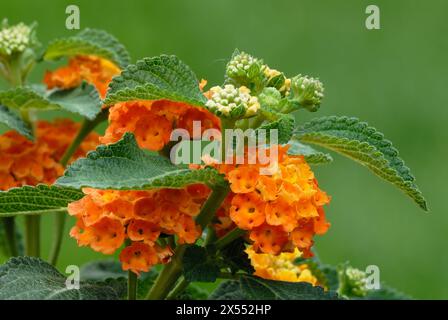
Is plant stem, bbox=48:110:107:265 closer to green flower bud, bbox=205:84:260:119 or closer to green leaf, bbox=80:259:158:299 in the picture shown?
green leaf, bbox=80:259:158:299

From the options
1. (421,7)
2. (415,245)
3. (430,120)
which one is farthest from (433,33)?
(415,245)

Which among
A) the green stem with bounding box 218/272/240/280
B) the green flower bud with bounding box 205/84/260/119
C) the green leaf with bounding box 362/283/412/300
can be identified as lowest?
the green leaf with bounding box 362/283/412/300

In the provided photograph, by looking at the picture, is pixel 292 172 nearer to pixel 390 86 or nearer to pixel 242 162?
pixel 242 162

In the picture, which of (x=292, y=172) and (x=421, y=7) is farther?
(x=421, y=7)

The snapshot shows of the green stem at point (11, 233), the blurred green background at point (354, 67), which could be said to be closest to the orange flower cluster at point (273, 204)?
the green stem at point (11, 233)

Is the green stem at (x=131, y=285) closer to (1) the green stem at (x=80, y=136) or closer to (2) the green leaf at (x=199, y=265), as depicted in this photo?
(2) the green leaf at (x=199, y=265)

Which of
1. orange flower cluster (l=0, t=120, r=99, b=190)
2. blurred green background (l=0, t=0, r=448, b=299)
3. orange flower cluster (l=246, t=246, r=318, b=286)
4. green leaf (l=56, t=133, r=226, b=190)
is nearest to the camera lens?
green leaf (l=56, t=133, r=226, b=190)

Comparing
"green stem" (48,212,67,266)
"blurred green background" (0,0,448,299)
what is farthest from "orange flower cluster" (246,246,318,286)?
"blurred green background" (0,0,448,299)
